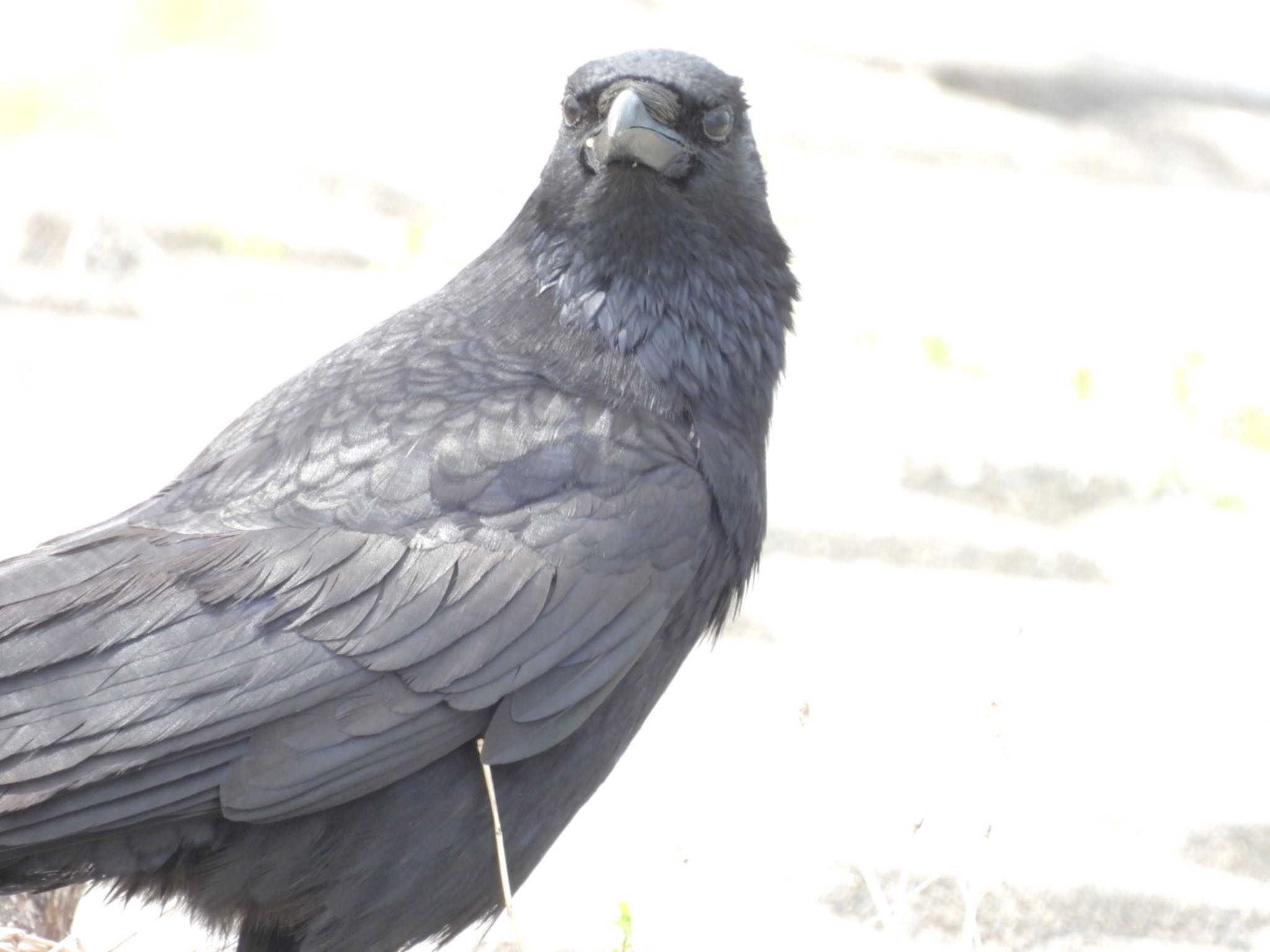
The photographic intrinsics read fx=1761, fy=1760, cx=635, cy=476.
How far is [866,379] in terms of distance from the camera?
6.04m

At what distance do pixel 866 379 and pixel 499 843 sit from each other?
327 cm

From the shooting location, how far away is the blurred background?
14.0ft

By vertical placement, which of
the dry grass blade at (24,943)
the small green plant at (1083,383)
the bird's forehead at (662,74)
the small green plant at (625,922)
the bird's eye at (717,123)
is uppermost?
the bird's forehead at (662,74)

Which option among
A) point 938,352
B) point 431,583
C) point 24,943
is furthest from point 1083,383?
point 24,943

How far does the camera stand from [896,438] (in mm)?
5734

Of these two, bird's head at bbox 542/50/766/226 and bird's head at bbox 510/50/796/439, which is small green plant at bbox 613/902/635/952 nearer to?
bird's head at bbox 510/50/796/439

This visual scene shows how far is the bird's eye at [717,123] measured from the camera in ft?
12.0

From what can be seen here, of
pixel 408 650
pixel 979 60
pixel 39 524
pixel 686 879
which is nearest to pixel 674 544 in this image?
pixel 408 650

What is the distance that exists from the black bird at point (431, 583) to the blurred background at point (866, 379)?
1.66ft

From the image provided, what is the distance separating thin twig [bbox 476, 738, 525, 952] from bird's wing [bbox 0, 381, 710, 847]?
36 millimetres

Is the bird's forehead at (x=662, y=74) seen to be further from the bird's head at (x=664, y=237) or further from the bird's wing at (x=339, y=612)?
the bird's wing at (x=339, y=612)

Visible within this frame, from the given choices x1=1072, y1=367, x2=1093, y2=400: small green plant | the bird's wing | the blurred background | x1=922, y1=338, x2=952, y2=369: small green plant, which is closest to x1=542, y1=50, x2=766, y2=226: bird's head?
the bird's wing

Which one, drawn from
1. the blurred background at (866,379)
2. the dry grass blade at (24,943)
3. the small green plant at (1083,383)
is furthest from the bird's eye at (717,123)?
the small green plant at (1083,383)

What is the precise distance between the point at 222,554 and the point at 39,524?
212cm
